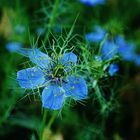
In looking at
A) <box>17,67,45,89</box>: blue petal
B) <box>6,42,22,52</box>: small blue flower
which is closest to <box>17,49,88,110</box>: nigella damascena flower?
<box>17,67,45,89</box>: blue petal

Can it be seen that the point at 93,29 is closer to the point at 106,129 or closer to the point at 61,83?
the point at 106,129

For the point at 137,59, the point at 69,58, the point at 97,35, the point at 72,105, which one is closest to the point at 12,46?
the point at 97,35

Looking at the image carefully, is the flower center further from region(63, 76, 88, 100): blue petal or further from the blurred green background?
the blurred green background

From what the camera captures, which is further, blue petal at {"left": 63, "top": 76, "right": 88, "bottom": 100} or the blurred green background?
the blurred green background

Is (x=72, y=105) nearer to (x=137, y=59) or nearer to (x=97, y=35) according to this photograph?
(x=97, y=35)

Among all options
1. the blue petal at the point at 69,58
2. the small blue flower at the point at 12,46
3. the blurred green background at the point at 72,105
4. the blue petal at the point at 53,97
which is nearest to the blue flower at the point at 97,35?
the blurred green background at the point at 72,105

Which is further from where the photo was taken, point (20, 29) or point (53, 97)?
point (20, 29)

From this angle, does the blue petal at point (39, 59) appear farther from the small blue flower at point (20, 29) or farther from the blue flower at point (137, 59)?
the blue flower at point (137, 59)
